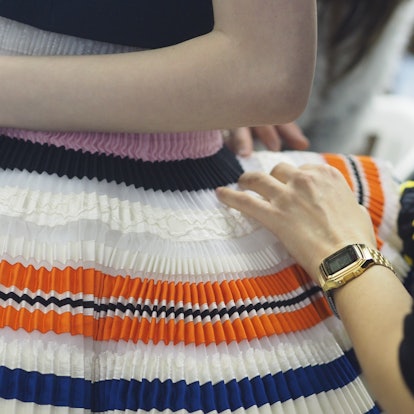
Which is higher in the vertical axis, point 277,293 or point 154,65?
point 154,65

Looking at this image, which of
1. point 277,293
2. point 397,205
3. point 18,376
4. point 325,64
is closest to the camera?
point 18,376

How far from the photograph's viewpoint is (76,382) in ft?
1.55

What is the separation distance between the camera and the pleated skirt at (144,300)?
18.8 inches

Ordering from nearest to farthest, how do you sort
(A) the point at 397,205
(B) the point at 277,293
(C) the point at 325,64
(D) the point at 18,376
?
(D) the point at 18,376 < (B) the point at 277,293 < (A) the point at 397,205 < (C) the point at 325,64

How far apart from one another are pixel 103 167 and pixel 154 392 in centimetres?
21

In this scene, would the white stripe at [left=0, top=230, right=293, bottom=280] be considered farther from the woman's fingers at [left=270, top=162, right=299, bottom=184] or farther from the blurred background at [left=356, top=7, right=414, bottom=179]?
the blurred background at [left=356, top=7, right=414, bottom=179]

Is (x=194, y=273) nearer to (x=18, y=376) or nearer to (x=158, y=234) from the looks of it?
(x=158, y=234)

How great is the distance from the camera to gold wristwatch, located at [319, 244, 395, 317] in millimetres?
510

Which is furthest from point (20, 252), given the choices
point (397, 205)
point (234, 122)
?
point (397, 205)

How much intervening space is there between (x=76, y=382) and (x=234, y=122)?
0.82 feet

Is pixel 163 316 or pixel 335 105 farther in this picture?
pixel 335 105

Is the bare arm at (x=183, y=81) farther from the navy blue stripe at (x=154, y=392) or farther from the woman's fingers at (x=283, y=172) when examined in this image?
the navy blue stripe at (x=154, y=392)

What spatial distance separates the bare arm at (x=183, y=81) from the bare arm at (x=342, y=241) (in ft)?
0.28

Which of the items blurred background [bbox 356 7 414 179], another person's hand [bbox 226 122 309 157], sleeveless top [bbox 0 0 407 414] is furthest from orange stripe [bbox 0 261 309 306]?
blurred background [bbox 356 7 414 179]
